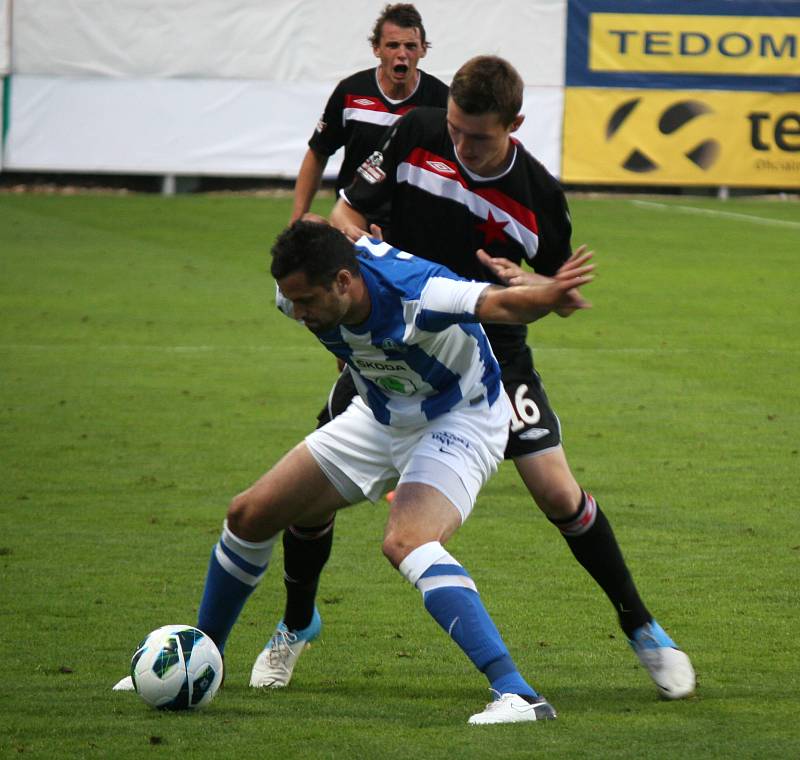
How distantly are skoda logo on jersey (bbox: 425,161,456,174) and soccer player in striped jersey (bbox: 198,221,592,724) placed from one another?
2.18 feet

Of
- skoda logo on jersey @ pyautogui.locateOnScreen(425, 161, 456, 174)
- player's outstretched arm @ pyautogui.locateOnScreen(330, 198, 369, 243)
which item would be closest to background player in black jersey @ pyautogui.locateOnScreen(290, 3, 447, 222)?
player's outstretched arm @ pyautogui.locateOnScreen(330, 198, 369, 243)

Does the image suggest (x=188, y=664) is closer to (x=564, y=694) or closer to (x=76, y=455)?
(x=564, y=694)

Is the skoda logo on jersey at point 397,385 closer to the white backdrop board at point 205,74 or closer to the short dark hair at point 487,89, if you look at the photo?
the short dark hair at point 487,89

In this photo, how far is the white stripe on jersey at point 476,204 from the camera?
5.39 meters

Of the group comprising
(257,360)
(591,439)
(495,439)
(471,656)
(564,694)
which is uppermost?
(495,439)

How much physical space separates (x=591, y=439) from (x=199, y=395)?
292cm

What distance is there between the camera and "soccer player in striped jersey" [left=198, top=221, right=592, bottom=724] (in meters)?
4.46

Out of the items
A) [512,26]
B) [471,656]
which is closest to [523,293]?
[471,656]

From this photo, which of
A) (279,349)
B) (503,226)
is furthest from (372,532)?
(279,349)

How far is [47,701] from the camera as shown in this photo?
482 cm

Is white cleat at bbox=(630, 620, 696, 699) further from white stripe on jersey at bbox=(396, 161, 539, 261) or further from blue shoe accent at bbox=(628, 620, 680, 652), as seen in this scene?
white stripe on jersey at bbox=(396, 161, 539, 261)

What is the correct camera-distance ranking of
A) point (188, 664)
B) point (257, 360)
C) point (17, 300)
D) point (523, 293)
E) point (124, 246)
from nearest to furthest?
point (523, 293) < point (188, 664) < point (257, 360) < point (17, 300) < point (124, 246)

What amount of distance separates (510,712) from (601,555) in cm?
97

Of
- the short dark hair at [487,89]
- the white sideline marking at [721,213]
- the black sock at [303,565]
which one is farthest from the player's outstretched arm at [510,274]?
the white sideline marking at [721,213]
